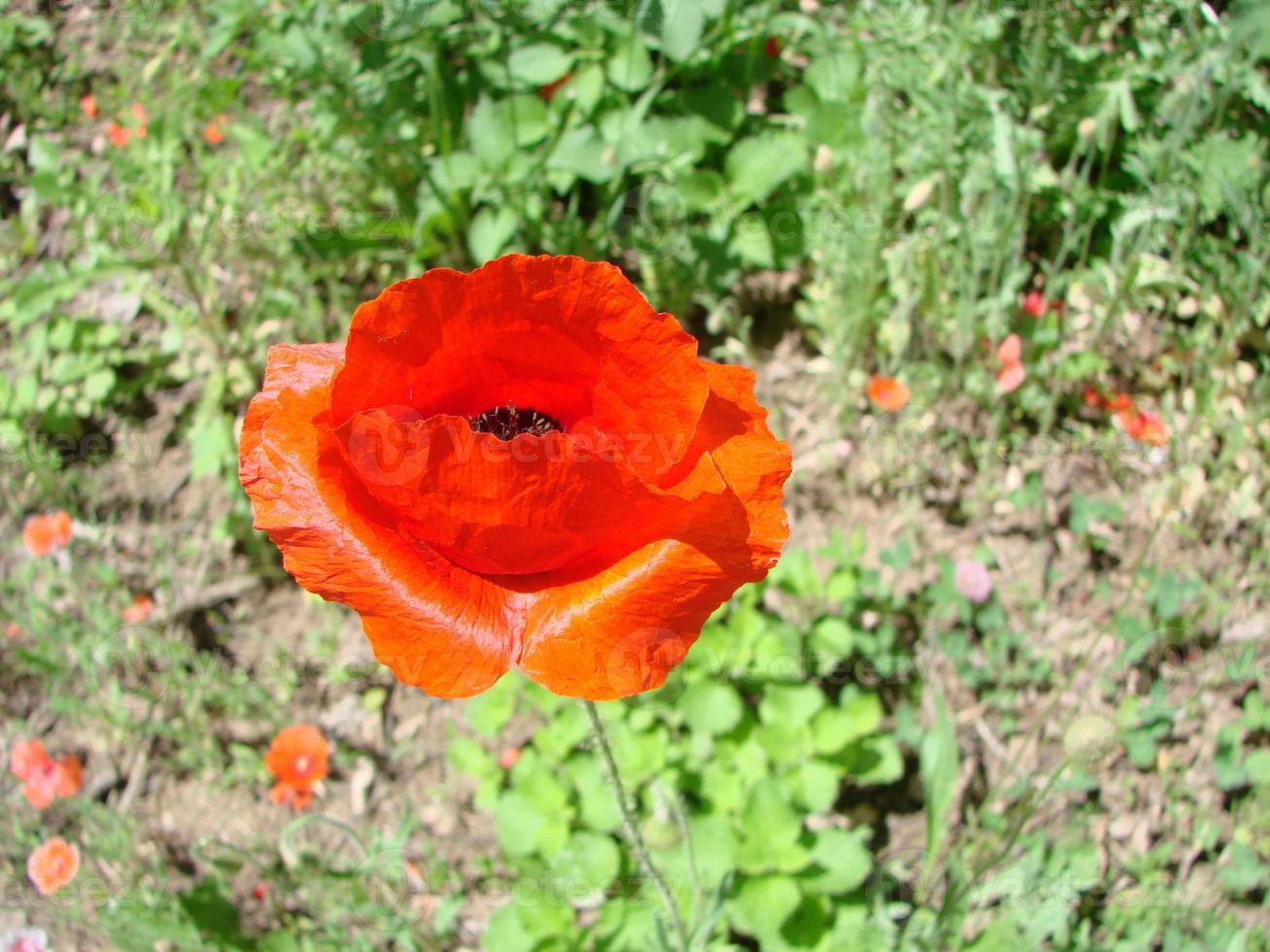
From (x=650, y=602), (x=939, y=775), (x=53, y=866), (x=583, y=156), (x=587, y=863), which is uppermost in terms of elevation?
(x=650, y=602)

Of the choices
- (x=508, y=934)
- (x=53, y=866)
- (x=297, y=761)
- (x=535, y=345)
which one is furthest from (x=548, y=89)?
(x=53, y=866)

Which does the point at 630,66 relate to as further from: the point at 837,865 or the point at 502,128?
the point at 837,865

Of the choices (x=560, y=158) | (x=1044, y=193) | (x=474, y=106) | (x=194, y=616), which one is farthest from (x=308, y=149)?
(x=1044, y=193)

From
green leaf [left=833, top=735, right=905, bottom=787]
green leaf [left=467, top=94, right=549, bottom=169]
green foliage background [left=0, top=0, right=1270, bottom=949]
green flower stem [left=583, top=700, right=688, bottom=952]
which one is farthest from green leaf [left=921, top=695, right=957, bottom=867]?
green leaf [left=467, top=94, right=549, bottom=169]

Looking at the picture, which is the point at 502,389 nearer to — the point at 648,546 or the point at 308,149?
the point at 648,546

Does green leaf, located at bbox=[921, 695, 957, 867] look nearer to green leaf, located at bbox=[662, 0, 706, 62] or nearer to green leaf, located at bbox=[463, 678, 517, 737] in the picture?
green leaf, located at bbox=[463, 678, 517, 737]
